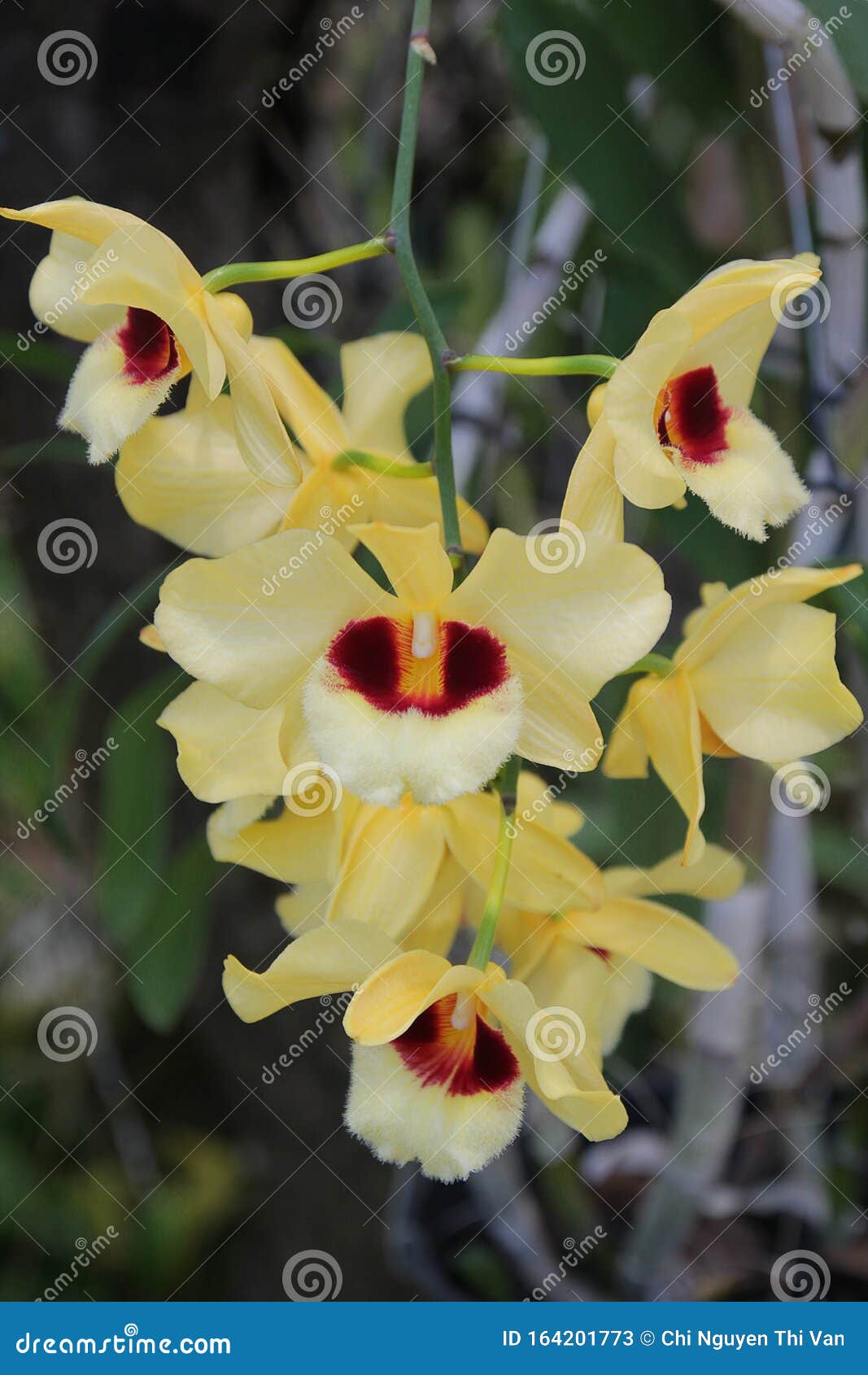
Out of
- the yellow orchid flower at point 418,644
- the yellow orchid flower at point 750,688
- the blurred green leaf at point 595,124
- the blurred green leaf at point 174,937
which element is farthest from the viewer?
the blurred green leaf at point 174,937

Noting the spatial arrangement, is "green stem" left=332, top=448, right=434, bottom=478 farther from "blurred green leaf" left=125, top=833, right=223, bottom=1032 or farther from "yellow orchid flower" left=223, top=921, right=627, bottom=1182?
"blurred green leaf" left=125, top=833, right=223, bottom=1032

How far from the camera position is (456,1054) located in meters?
0.70

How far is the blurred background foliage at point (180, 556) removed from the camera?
43.5 inches

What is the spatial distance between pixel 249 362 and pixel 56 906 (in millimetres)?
1315

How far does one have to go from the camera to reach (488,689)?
0.66 m

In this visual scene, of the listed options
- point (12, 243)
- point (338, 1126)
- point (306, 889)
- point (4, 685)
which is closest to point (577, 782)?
point (338, 1126)

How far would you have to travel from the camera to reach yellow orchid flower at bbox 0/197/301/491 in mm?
652

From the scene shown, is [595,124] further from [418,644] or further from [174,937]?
[174,937]

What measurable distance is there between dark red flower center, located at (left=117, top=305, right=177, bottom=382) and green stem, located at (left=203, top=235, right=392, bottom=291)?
39 millimetres

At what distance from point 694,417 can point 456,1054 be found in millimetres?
415

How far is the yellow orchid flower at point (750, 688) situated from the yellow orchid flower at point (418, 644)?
130 mm

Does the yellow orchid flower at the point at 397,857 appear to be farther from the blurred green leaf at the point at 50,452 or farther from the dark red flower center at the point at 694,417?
the blurred green leaf at the point at 50,452

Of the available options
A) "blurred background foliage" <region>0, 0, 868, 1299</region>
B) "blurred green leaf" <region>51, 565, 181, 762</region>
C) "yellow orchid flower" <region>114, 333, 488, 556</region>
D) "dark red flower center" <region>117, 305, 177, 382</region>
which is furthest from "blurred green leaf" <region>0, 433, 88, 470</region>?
"dark red flower center" <region>117, 305, 177, 382</region>

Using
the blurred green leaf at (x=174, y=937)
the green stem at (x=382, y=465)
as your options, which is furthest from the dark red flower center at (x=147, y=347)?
the blurred green leaf at (x=174, y=937)
